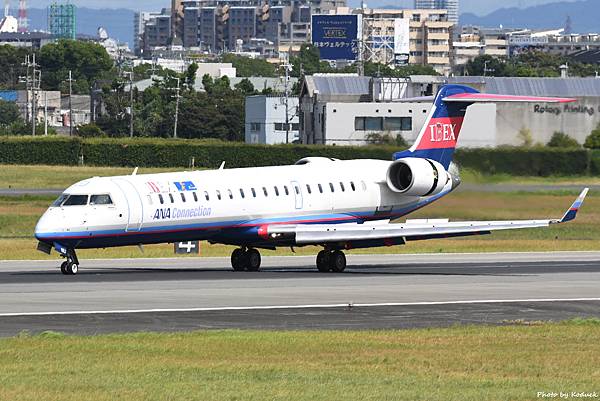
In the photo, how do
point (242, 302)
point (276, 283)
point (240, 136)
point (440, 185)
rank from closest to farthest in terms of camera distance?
1. point (242, 302)
2. point (276, 283)
3. point (440, 185)
4. point (240, 136)

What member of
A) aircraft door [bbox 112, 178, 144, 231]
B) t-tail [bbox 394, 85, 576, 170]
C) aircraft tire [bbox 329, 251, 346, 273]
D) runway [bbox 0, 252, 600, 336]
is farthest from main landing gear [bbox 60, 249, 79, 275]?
t-tail [bbox 394, 85, 576, 170]

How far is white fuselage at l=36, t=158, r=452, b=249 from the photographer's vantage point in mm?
39272

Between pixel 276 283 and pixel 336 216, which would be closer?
pixel 276 283

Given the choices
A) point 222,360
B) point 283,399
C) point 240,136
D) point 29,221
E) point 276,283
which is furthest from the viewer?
point 240,136

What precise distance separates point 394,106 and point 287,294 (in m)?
80.9

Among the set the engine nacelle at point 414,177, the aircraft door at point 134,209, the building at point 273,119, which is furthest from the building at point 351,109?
the aircraft door at point 134,209

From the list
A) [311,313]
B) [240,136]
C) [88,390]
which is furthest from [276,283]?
[240,136]

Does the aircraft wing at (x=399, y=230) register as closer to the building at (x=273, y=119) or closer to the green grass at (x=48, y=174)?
the green grass at (x=48, y=174)

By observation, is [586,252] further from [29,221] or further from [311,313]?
[29,221]

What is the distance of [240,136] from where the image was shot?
16350cm

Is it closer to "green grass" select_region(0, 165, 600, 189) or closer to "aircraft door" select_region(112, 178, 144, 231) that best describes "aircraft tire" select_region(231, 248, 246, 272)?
"aircraft door" select_region(112, 178, 144, 231)

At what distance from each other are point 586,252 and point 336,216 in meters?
11.4

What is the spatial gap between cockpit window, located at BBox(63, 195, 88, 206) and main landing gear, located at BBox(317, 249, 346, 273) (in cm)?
757

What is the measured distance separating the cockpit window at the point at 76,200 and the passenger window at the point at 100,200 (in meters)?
0.18
